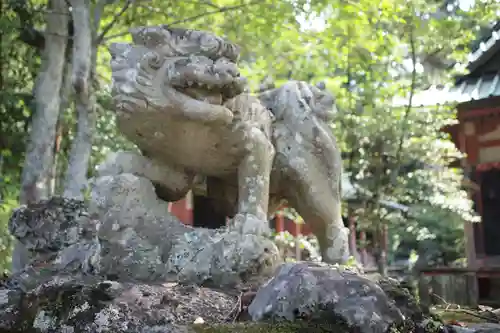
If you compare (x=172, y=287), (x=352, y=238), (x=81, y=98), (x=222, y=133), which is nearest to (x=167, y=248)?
(x=172, y=287)

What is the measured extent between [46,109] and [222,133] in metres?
3.63

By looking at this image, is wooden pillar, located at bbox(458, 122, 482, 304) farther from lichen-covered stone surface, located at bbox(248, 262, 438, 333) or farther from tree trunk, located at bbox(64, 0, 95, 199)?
lichen-covered stone surface, located at bbox(248, 262, 438, 333)

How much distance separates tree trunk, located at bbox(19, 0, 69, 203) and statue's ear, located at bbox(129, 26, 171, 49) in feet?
10.4

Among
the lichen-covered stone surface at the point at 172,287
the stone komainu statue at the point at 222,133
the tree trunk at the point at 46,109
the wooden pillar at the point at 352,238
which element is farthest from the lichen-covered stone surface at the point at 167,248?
the wooden pillar at the point at 352,238

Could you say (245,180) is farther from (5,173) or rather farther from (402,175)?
(5,173)

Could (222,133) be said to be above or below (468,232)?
below

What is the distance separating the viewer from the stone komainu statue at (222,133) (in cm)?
208

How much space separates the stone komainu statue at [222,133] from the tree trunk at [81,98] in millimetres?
2091

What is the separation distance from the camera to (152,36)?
2.15 m

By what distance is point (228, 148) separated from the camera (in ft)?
7.73

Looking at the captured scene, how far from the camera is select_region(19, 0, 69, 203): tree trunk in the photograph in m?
5.02

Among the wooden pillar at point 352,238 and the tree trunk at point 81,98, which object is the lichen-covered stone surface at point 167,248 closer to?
the tree trunk at point 81,98

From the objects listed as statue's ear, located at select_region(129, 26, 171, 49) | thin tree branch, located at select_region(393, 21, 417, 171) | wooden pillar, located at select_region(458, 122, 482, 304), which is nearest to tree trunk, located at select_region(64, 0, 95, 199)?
statue's ear, located at select_region(129, 26, 171, 49)

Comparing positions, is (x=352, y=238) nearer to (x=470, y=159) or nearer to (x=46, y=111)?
(x=470, y=159)
